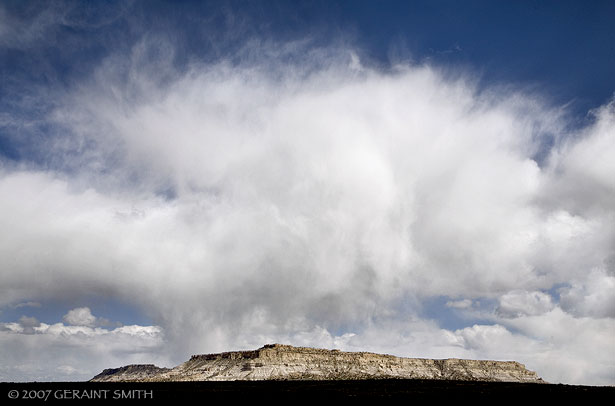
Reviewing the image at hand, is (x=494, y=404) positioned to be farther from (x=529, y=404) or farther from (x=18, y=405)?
(x=18, y=405)

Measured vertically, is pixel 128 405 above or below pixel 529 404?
above

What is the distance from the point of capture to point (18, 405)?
228ft

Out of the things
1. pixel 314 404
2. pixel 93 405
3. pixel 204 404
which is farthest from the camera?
pixel 204 404

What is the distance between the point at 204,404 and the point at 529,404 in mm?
59730

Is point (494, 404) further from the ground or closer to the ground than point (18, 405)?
closer to the ground

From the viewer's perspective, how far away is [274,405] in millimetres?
73438

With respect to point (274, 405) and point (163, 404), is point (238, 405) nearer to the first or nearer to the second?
point (274, 405)

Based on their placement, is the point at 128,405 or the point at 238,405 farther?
the point at 238,405

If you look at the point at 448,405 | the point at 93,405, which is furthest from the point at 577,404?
the point at 93,405

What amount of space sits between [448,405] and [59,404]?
64.4 metres

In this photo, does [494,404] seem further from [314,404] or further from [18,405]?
[18,405]

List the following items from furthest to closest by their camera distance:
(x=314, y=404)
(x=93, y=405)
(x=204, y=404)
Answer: (x=204, y=404) → (x=314, y=404) → (x=93, y=405)

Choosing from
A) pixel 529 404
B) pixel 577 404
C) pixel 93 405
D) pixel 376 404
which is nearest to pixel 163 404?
pixel 93 405

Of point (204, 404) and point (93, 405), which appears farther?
point (204, 404)
